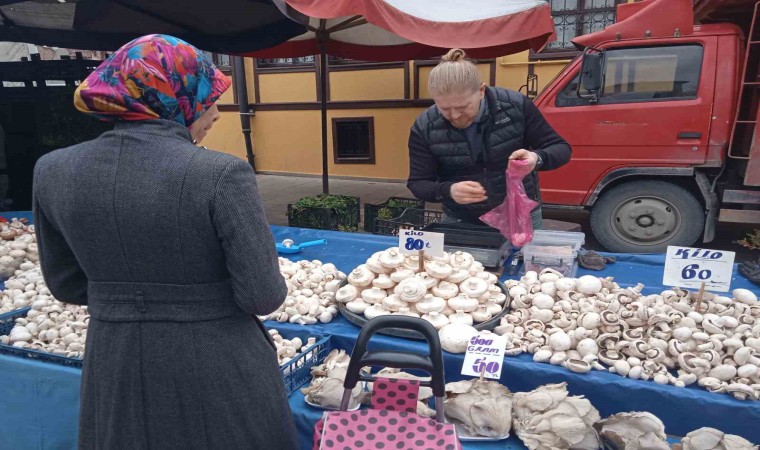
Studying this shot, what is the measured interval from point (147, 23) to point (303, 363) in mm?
5306

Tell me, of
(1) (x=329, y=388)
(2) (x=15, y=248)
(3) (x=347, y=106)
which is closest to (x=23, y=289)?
(2) (x=15, y=248)

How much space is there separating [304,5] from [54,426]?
125 inches

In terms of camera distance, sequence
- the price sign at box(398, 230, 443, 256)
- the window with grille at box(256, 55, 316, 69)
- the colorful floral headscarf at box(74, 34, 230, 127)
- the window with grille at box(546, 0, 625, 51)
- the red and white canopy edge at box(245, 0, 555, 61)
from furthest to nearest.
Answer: the window with grille at box(256, 55, 316, 69) < the window with grille at box(546, 0, 625, 51) < the red and white canopy edge at box(245, 0, 555, 61) < the price sign at box(398, 230, 443, 256) < the colorful floral headscarf at box(74, 34, 230, 127)

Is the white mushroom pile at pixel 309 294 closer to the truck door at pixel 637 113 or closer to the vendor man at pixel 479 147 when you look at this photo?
the vendor man at pixel 479 147

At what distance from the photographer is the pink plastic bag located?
228 cm

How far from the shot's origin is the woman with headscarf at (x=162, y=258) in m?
1.10

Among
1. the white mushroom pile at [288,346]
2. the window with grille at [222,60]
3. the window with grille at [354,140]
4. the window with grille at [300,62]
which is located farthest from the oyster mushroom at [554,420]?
the window with grille at [222,60]

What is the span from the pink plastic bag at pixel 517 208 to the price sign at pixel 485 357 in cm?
74

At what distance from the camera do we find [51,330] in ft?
7.24

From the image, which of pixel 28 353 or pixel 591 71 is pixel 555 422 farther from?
pixel 591 71

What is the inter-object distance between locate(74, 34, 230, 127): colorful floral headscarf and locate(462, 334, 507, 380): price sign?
46.2 inches

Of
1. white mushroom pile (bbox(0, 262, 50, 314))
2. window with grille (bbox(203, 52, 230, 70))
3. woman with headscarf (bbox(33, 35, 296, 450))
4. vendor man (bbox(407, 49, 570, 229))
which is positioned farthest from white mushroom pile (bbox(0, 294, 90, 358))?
window with grille (bbox(203, 52, 230, 70))

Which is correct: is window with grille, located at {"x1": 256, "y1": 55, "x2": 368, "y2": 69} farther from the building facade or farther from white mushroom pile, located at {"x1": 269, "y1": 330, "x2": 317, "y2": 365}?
white mushroom pile, located at {"x1": 269, "y1": 330, "x2": 317, "y2": 365}

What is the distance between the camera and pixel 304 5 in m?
3.79
